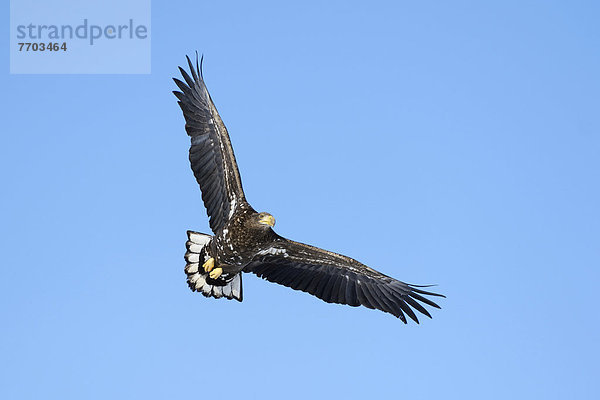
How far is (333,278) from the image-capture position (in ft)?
61.0

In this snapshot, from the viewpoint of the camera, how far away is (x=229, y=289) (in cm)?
1861

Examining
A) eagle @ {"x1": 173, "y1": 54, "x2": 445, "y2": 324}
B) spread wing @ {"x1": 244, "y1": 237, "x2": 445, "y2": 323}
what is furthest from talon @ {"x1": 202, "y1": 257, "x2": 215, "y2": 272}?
spread wing @ {"x1": 244, "y1": 237, "x2": 445, "y2": 323}

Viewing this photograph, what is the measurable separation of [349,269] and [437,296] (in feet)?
5.16

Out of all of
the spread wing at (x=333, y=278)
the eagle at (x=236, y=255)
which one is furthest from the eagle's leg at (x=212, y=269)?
the spread wing at (x=333, y=278)

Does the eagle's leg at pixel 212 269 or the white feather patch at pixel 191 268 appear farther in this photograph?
the white feather patch at pixel 191 268

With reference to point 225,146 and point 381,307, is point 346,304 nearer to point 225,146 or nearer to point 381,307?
point 381,307

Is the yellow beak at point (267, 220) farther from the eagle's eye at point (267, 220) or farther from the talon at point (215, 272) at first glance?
the talon at point (215, 272)

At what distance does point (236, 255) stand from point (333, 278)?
1.90m

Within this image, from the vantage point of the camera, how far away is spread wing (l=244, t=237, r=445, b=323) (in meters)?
18.1

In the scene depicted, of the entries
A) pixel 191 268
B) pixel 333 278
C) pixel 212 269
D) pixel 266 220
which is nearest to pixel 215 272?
pixel 212 269

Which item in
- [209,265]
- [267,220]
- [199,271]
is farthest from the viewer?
[199,271]

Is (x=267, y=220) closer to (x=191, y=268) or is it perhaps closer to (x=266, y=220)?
(x=266, y=220)

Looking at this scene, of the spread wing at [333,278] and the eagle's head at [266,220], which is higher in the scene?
the eagle's head at [266,220]

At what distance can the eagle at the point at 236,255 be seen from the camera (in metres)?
17.8
